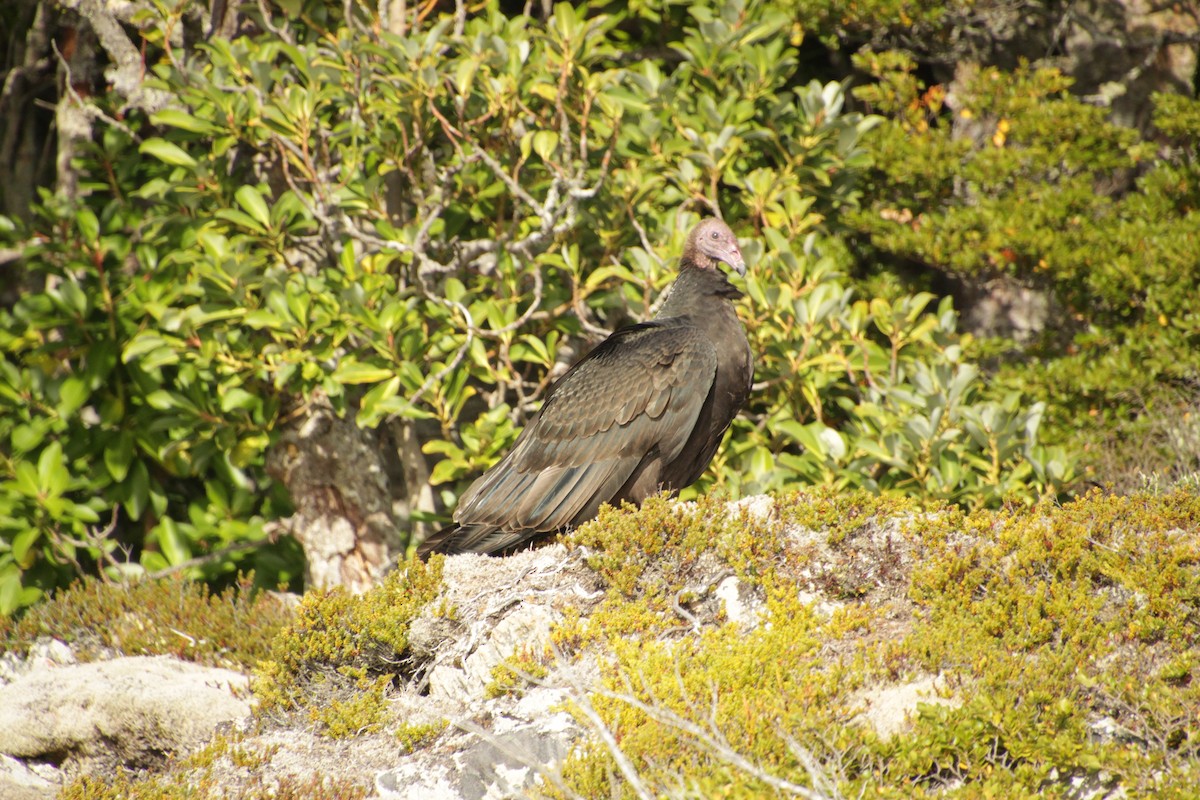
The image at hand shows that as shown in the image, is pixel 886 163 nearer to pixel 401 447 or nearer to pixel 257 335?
pixel 401 447

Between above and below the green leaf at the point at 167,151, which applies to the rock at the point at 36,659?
below

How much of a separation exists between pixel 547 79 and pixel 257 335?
203cm

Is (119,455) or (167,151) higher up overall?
(167,151)

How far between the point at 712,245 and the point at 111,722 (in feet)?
10.4

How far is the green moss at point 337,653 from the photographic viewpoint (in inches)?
145

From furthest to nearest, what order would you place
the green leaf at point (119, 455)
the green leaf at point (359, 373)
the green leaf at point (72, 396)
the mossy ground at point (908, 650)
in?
the green leaf at point (119, 455), the green leaf at point (72, 396), the green leaf at point (359, 373), the mossy ground at point (908, 650)

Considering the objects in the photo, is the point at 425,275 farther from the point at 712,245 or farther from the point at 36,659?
the point at 36,659

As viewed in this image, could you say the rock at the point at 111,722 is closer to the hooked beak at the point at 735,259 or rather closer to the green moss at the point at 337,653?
the green moss at the point at 337,653

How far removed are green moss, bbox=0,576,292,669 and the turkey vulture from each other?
0.95 metres

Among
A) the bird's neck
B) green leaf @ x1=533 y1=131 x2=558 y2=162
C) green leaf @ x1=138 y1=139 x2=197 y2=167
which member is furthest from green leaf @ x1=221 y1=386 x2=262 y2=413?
the bird's neck

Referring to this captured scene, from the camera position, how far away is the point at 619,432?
4320 mm

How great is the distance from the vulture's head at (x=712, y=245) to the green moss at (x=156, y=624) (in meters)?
2.52

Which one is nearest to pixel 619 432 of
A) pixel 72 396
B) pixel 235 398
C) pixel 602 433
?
pixel 602 433

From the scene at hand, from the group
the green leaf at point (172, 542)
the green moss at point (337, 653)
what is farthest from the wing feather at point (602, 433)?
the green leaf at point (172, 542)
